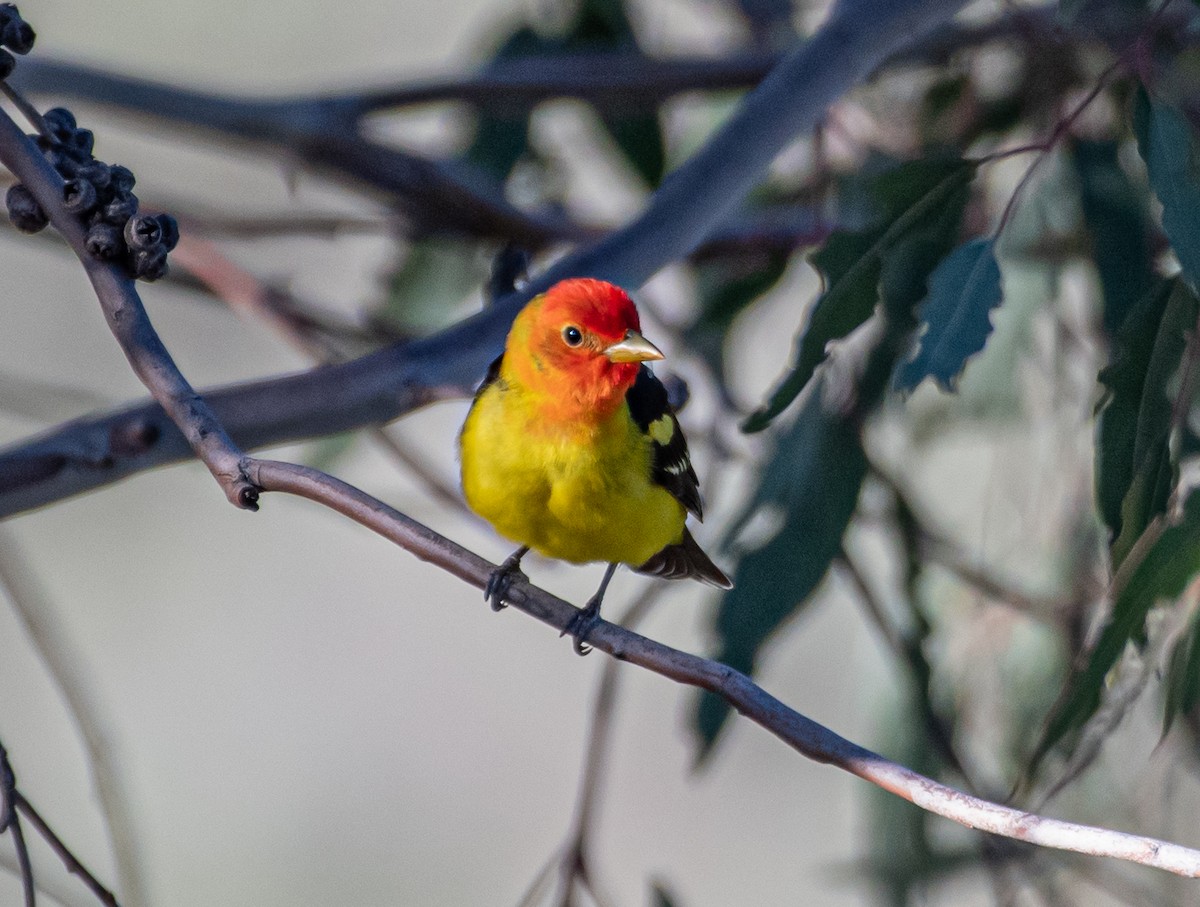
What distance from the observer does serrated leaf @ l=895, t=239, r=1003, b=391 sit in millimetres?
1735

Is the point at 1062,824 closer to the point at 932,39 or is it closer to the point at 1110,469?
the point at 1110,469

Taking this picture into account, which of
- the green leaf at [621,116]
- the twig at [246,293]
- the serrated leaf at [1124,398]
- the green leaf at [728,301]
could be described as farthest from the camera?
the green leaf at [621,116]

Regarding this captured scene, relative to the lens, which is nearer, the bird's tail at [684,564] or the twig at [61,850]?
the twig at [61,850]

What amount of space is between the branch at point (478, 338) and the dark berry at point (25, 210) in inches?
14.0

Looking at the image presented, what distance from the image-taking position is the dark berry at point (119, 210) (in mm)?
1373

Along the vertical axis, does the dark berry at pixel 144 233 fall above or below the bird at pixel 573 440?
below

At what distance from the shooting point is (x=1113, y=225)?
2566mm

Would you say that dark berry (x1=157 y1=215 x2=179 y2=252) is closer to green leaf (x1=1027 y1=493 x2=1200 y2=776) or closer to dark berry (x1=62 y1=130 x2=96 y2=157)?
dark berry (x1=62 y1=130 x2=96 y2=157)

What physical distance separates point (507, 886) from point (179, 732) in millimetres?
1326

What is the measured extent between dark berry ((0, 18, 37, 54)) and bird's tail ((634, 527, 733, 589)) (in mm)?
1374

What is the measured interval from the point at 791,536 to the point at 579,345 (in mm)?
549

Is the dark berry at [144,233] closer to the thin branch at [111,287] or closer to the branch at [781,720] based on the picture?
the thin branch at [111,287]

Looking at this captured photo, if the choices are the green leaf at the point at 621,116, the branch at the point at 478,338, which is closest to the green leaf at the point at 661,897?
the branch at the point at 478,338

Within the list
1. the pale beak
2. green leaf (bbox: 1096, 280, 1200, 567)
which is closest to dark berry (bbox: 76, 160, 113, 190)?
the pale beak
